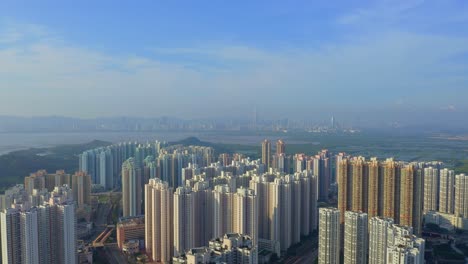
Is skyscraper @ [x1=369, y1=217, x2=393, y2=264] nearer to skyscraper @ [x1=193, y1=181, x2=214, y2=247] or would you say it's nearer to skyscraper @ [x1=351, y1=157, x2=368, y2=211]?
skyscraper @ [x1=351, y1=157, x2=368, y2=211]

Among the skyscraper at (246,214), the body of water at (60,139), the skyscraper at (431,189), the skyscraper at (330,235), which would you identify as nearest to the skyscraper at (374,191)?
the skyscraper at (330,235)

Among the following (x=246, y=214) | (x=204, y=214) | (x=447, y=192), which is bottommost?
(x=447, y=192)

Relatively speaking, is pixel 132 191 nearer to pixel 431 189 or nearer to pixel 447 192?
pixel 431 189

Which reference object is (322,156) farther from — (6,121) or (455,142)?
(6,121)

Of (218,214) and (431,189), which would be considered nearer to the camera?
(218,214)

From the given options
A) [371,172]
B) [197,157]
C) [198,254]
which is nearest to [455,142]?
[197,157]

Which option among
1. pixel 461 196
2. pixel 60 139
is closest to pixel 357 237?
pixel 461 196
